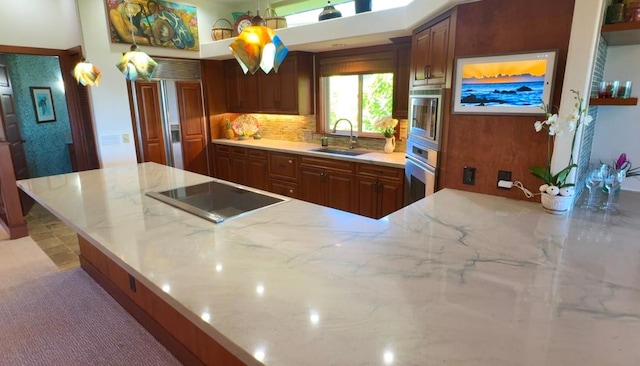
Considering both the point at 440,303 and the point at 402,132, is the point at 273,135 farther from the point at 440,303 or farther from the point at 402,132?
the point at 440,303

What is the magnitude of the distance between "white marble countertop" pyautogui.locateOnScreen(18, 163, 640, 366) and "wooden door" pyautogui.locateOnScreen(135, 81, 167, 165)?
297 cm

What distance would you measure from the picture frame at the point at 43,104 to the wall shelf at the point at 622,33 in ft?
24.7

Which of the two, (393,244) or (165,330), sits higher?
(393,244)

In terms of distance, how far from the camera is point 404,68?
3.79m

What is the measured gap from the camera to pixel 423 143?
289 centimetres

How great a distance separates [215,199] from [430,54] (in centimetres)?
192

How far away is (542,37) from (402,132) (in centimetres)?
226

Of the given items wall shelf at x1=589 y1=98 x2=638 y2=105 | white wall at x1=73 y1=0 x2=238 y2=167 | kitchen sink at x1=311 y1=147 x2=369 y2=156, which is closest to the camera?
wall shelf at x1=589 y1=98 x2=638 y2=105

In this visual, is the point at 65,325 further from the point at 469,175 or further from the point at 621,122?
the point at 621,122

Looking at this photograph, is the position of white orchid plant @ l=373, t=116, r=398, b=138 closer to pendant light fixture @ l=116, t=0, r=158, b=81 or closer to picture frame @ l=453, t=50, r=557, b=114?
picture frame @ l=453, t=50, r=557, b=114

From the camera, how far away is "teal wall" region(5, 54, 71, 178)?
5.80 m

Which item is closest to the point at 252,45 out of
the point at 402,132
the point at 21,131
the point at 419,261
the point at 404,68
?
the point at 419,261

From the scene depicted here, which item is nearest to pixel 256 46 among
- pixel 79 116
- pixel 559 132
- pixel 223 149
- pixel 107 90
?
pixel 559 132

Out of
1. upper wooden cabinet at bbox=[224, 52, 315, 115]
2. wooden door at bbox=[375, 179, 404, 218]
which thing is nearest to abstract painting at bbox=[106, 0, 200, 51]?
upper wooden cabinet at bbox=[224, 52, 315, 115]
